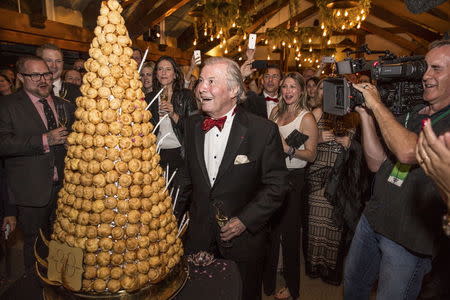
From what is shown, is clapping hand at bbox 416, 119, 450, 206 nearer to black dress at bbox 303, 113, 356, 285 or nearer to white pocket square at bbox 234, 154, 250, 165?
white pocket square at bbox 234, 154, 250, 165

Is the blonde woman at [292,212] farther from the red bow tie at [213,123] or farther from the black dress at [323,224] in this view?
the red bow tie at [213,123]

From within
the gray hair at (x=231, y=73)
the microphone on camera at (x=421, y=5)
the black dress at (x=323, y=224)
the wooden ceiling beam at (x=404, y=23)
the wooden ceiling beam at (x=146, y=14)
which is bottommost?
the black dress at (x=323, y=224)

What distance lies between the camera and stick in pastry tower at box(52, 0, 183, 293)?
3.38 ft

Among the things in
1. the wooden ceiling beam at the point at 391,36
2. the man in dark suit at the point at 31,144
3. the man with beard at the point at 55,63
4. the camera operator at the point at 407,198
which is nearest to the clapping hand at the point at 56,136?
the man in dark suit at the point at 31,144

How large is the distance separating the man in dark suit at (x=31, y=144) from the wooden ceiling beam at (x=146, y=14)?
619 centimetres

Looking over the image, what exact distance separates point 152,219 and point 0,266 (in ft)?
10.1

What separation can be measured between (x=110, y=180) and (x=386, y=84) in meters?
1.69

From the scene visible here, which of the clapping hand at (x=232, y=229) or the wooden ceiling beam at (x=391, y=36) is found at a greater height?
the wooden ceiling beam at (x=391, y=36)

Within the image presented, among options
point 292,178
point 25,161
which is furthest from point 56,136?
point 292,178

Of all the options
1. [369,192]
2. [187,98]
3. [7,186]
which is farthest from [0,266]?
[369,192]

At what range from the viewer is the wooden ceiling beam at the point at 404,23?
11.8 m

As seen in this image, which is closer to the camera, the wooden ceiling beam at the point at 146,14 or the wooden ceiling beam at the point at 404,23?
the wooden ceiling beam at the point at 146,14

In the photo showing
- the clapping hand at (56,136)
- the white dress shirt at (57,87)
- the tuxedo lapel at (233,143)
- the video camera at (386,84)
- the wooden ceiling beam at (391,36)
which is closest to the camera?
the video camera at (386,84)

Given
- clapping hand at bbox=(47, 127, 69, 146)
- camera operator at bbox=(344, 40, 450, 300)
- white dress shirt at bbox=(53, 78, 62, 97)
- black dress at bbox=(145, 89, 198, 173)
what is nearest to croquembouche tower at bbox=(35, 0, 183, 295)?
camera operator at bbox=(344, 40, 450, 300)
